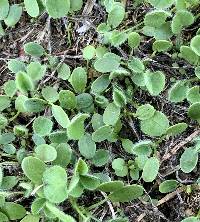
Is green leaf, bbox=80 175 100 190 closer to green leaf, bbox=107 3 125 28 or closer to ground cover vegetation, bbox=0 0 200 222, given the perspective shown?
ground cover vegetation, bbox=0 0 200 222

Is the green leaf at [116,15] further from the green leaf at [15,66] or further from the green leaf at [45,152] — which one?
the green leaf at [45,152]

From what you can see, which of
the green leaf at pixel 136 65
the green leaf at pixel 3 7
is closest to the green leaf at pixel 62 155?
the green leaf at pixel 136 65

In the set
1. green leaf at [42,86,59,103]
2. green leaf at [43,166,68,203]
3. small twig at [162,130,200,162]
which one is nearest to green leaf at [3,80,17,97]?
green leaf at [42,86,59,103]

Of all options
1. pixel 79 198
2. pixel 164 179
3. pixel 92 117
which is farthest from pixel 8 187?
pixel 164 179

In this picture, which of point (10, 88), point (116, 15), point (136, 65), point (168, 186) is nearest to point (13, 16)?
point (10, 88)

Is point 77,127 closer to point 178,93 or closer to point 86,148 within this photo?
point 86,148
